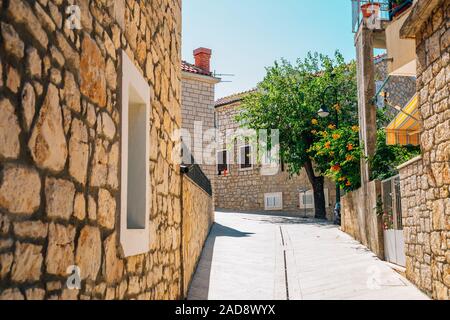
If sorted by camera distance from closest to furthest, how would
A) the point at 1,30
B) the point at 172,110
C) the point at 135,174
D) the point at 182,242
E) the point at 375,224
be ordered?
the point at 1,30 → the point at 135,174 → the point at 172,110 → the point at 182,242 → the point at 375,224

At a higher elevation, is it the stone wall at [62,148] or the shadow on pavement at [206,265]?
the stone wall at [62,148]

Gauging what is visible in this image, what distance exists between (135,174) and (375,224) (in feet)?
24.4

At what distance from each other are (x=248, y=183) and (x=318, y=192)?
5330mm

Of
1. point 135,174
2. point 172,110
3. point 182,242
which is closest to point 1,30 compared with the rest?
point 135,174

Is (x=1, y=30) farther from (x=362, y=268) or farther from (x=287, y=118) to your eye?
(x=287, y=118)

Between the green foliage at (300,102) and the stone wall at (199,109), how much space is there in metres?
2.97

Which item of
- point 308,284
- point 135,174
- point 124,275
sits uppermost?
point 135,174

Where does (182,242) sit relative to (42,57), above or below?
below

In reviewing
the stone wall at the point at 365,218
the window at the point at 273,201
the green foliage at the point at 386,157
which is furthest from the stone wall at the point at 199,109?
the green foliage at the point at 386,157

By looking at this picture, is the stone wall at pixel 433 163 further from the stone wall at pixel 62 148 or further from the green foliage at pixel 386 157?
the green foliage at pixel 386 157

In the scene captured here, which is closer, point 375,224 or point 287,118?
point 375,224

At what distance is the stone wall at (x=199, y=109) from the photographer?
65.4ft
